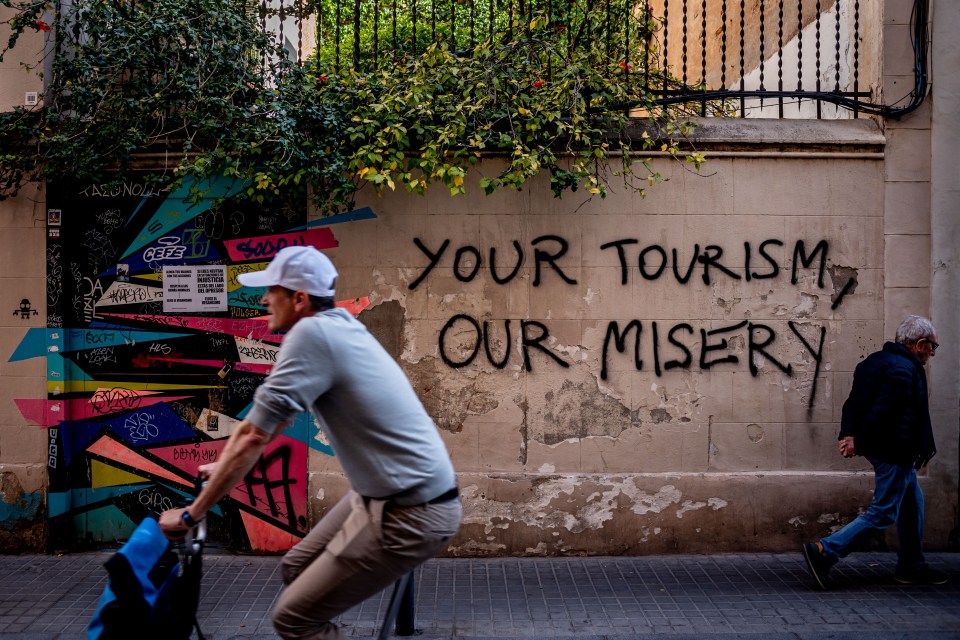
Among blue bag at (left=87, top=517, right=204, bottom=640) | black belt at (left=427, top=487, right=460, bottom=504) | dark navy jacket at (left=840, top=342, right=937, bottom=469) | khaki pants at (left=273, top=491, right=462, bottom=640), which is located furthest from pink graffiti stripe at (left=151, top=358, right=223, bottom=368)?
dark navy jacket at (left=840, top=342, right=937, bottom=469)

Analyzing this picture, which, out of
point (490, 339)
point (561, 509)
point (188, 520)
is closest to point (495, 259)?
point (490, 339)

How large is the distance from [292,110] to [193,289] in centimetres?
159

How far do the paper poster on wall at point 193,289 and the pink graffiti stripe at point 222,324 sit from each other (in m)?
0.07

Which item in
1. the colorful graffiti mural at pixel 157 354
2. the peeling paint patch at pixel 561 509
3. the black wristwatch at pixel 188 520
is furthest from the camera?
the colorful graffiti mural at pixel 157 354

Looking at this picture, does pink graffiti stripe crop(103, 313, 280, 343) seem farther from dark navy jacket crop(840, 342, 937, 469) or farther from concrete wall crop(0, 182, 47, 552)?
dark navy jacket crop(840, 342, 937, 469)

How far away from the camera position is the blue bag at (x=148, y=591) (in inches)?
113

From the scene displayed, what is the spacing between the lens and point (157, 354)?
6.34 meters

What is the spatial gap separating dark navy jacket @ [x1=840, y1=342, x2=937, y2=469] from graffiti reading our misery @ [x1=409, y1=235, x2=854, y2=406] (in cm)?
89

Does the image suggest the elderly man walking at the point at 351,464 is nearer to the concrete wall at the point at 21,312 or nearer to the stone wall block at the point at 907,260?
the concrete wall at the point at 21,312

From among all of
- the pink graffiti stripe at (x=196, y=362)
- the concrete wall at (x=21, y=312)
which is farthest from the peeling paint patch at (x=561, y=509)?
the concrete wall at (x=21, y=312)

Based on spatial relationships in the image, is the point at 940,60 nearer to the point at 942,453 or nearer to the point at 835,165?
the point at 835,165

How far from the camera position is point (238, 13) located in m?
6.11

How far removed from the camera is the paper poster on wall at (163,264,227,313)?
20.7ft

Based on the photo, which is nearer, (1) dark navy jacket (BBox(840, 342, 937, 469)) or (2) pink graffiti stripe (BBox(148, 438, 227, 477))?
(1) dark navy jacket (BBox(840, 342, 937, 469))
